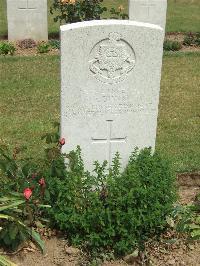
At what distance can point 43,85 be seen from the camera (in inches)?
322

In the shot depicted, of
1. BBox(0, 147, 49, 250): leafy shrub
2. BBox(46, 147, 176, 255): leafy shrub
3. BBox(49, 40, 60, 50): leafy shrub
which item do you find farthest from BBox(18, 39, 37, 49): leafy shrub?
BBox(46, 147, 176, 255): leafy shrub

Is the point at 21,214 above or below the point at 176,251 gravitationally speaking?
above

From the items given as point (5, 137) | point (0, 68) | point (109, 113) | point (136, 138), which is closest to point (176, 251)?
point (136, 138)

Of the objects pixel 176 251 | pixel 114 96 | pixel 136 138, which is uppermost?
pixel 114 96

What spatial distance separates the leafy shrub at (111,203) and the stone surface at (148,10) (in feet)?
24.7

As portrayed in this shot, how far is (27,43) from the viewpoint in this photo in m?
10.7

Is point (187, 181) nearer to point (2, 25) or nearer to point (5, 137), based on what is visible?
point (5, 137)

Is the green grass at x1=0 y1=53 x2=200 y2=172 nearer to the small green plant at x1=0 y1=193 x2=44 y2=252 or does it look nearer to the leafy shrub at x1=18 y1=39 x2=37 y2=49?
the leafy shrub at x1=18 y1=39 x2=37 y2=49

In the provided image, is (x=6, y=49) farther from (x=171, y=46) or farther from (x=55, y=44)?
(x=171, y=46)

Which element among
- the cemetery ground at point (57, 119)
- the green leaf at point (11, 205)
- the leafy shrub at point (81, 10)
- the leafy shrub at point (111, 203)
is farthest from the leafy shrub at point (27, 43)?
the green leaf at point (11, 205)

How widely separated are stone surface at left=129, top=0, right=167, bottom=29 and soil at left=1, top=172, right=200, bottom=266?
779 cm

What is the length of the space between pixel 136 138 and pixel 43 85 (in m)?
A: 4.27

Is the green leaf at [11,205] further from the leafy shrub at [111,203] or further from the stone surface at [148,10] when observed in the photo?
the stone surface at [148,10]

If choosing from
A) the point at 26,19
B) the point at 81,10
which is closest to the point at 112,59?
the point at 81,10
